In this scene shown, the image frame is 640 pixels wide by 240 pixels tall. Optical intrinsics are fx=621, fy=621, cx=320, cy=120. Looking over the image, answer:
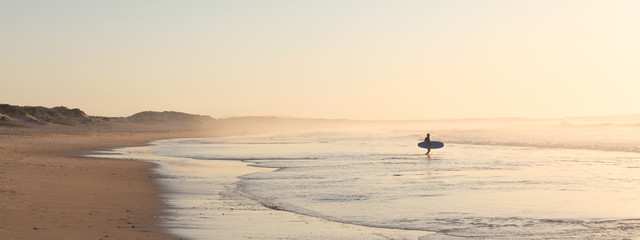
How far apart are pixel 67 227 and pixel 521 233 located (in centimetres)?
986

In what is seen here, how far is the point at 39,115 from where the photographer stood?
355 feet

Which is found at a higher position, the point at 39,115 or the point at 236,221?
the point at 39,115

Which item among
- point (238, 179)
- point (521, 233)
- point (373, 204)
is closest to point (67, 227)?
point (373, 204)

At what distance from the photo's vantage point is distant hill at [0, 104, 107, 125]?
315ft

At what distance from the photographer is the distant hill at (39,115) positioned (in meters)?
96.1

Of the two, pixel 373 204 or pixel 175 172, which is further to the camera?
pixel 175 172

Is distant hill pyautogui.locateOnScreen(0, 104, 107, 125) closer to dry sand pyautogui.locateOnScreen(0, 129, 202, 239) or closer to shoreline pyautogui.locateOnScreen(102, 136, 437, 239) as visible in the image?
dry sand pyautogui.locateOnScreen(0, 129, 202, 239)

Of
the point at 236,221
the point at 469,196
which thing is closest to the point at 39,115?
the point at 469,196

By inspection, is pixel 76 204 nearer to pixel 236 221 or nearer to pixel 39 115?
pixel 236 221

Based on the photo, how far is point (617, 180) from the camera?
942 inches

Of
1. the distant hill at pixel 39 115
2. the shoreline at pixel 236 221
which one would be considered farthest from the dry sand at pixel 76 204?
the distant hill at pixel 39 115

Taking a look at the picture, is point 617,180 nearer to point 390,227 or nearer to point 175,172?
→ point 390,227

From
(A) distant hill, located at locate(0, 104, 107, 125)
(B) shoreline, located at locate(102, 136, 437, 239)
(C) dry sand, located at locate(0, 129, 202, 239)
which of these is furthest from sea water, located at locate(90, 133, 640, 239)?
(A) distant hill, located at locate(0, 104, 107, 125)

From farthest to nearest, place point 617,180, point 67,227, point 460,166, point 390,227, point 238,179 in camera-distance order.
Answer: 1. point 460,166
2. point 238,179
3. point 617,180
4. point 390,227
5. point 67,227
